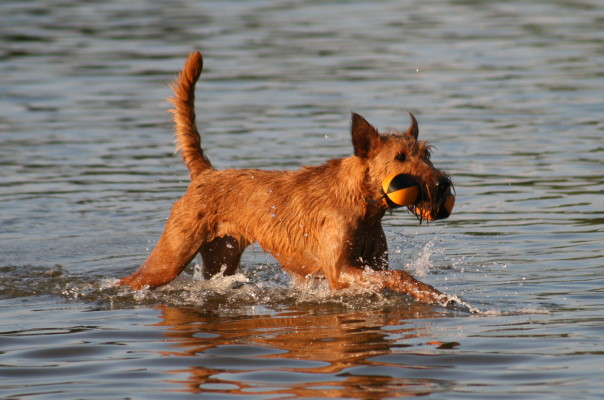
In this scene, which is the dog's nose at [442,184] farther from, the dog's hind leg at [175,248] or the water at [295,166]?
the dog's hind leg at [175,248]

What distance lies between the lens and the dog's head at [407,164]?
24.5 feet

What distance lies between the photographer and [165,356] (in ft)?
22.5

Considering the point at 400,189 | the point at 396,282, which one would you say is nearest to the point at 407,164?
the point at 400,189

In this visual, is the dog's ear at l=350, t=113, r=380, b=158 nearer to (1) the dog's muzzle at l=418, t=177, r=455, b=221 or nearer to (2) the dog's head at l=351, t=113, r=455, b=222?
(2) the dog's head at l=351, t=113, r=455, b=222

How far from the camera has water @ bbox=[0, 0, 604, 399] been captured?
21.4 feet


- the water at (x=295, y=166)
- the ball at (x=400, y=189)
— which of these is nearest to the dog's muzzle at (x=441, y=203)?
A: the ball at (x=400, y=189)

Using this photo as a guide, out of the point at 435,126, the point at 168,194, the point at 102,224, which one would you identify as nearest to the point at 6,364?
the point at 102,224

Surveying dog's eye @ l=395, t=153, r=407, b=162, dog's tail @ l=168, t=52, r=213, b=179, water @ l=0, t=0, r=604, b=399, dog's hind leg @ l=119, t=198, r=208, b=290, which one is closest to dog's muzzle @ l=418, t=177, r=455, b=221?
dog's eye @ l=395, t=153, r=407, b=162

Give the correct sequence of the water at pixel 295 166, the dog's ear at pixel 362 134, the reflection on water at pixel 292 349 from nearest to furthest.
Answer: the reflection on water at pixel 292 349 < the water at pixel 295 166 < the dog's ear at pixel 362 134

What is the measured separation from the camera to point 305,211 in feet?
27.1

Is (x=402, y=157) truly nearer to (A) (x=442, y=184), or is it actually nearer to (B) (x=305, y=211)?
(A) (x=442, y=184)

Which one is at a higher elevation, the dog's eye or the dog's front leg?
the dog's eye

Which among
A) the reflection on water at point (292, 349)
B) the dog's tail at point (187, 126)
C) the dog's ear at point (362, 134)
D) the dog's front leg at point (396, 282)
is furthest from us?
the dog's tail at point (187, 126)

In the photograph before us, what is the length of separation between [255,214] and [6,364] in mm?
2455
